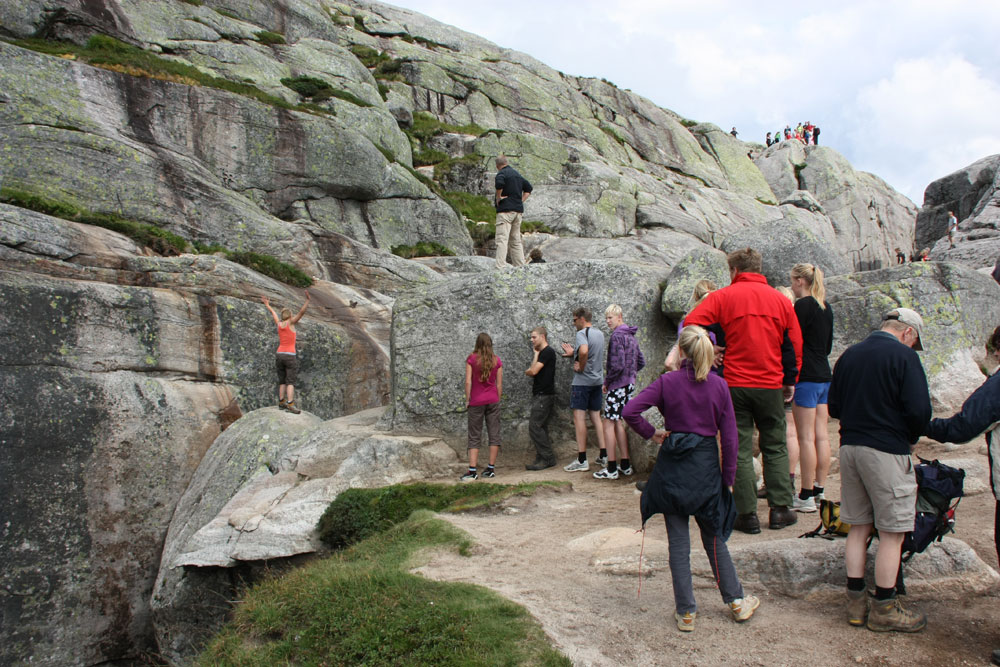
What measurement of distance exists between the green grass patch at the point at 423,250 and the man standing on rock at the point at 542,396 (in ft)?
47.3

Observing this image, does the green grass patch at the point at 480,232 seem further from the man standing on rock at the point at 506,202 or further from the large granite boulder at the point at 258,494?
the large granite boulder at the point at 258,494

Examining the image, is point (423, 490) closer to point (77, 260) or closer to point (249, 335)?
point (249, 335)

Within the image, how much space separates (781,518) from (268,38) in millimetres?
36260

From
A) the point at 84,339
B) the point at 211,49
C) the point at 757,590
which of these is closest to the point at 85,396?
the point at 84,339

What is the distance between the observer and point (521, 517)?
9.73 m

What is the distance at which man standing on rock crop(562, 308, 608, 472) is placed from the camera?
446 inches

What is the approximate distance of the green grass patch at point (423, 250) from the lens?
2592cm

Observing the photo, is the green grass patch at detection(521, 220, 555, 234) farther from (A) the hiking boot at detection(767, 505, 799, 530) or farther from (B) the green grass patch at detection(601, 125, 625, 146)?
(A) the hiking boot at detection(767, 505, 799, 530)

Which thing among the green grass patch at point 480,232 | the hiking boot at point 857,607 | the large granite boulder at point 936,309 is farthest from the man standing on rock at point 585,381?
the green grass patch at point 480,232

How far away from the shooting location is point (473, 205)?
1398 inches

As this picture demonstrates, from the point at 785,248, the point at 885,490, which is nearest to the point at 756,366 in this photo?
the point at 885,490

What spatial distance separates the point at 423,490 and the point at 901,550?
23.8 feet

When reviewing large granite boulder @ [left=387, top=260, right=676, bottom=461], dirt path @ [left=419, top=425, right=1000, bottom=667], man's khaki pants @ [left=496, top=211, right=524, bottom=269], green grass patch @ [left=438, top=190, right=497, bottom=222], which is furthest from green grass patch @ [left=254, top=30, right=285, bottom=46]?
dirt path @ [left=419, top=425, right=1000, bottom=667]

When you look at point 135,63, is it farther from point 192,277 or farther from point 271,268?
point 192,277
